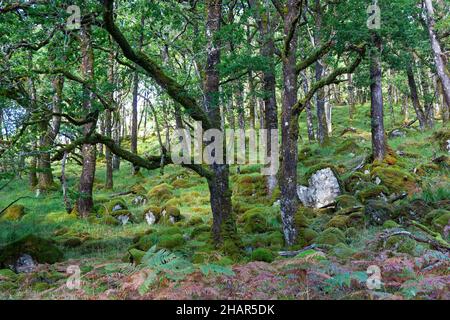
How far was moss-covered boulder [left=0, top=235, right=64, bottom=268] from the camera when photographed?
331 inches

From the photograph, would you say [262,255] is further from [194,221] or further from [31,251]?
[194,221]

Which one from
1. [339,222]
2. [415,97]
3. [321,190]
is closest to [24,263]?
[339,222]

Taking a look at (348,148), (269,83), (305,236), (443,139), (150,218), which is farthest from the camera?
(348,148)

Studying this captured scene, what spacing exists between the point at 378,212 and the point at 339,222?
99cm

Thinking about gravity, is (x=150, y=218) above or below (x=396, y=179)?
below

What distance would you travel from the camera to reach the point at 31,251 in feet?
28.3

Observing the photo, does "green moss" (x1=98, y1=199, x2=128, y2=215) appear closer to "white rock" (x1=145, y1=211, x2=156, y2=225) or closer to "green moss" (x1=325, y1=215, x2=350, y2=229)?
"white rock" (x1=145, y1=211, x2=156, y2=225)

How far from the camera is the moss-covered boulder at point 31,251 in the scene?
841 centimetres

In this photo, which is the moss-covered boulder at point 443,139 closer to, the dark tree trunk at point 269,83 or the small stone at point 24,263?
the dark tree trunk at point 269,83

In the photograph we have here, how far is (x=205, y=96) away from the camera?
8.73 meters

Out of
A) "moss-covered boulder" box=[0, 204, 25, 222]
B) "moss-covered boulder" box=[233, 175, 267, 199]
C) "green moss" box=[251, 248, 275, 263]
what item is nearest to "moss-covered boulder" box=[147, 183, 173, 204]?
"moss-covered boulder" box=[233, 175, 267, 199]

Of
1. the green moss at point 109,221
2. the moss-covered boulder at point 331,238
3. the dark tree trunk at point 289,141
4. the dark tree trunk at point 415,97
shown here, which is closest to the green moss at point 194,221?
the green moss at point 109,221
